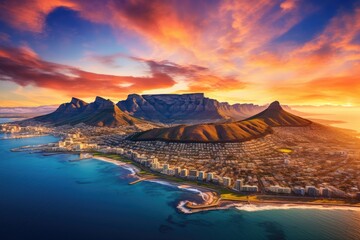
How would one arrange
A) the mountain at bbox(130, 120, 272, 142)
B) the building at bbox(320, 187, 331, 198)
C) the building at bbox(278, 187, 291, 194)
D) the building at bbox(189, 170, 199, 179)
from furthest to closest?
the mountain at bbox(130, 120, 272, 142) → the building at bbox(189, 170, 199, 179) → the building at bbox(278, 187, 291, 194) → the building at bbox(320, 187, 331, 198)

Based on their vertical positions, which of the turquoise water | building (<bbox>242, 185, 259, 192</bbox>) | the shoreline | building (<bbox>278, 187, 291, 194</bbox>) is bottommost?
the turquoise water

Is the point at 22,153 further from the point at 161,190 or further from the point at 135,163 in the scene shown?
the point at 161,190

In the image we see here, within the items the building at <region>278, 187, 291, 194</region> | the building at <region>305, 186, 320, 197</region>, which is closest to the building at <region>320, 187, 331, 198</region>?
the building at <region>305, 186, 320, 197</region>

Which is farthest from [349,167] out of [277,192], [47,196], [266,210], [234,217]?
[47,196]

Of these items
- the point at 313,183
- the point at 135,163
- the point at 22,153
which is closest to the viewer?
the point at 313,183

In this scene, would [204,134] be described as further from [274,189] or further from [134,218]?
[134,218]

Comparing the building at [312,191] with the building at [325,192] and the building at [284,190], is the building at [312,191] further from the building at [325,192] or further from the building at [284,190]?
the building at [284,190]

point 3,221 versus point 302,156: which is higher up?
point 302,156

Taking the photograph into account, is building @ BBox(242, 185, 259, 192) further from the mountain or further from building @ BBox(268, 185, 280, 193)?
the mountain

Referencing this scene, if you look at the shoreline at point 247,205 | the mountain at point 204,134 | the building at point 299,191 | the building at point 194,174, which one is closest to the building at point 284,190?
the building at point 299,191
